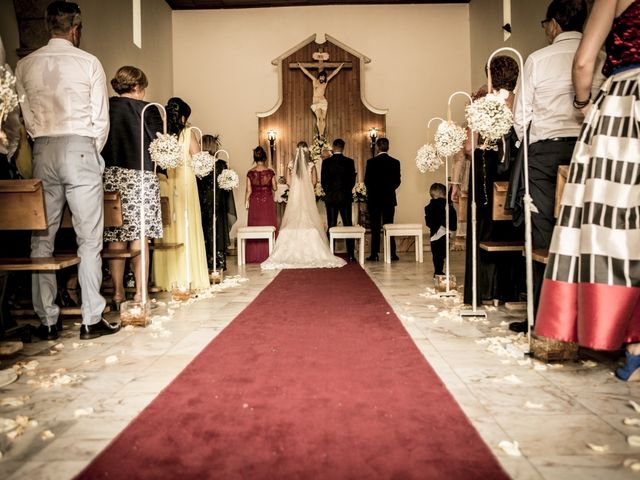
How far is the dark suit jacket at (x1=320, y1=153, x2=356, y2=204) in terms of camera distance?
7.97 meters

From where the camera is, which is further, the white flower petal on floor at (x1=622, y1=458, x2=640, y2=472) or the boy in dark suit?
the boy in dark suit

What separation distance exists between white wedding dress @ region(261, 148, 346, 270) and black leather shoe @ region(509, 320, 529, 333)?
3.85m

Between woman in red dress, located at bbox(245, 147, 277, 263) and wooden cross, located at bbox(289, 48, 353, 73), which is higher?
wooden cross, located at bbox(289, 48, 353, 73)

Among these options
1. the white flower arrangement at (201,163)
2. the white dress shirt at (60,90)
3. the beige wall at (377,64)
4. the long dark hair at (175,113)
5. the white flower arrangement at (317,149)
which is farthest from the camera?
the beige wall at (377,64)

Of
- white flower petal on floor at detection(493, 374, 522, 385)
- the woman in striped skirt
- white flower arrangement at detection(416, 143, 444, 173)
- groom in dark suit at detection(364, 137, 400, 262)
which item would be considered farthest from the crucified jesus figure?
white flower petal on floor at detection(493, 374, 522, 385)

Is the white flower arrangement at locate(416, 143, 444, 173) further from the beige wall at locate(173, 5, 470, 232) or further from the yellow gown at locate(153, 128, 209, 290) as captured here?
the beige wall at locate(173, 5, 470, 232)

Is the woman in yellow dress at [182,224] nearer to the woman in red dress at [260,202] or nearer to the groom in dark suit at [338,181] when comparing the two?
the woman in red dress at [260,202]

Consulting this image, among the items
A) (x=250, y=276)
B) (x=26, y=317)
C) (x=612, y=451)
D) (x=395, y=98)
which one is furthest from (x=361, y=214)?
(x=612, y=451)

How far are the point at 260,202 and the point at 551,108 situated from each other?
571cm

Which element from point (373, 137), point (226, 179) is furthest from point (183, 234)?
point (373, 137)

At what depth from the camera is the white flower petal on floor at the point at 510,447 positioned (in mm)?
1540

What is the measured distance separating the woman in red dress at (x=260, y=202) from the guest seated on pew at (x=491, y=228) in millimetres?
4551

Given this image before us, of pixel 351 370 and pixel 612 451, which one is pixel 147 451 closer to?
pixel 351 370

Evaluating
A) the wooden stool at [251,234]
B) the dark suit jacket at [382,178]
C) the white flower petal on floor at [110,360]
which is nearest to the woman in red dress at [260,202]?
the wooden stool at [251,234]
